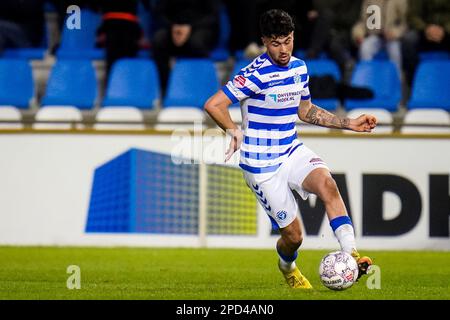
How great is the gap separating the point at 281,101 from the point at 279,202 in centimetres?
86

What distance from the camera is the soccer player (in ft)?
32.2

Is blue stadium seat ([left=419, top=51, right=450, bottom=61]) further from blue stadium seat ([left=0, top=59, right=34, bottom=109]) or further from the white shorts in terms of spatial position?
the white shorts

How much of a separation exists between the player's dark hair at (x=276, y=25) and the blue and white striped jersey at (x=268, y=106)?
1.07 feet

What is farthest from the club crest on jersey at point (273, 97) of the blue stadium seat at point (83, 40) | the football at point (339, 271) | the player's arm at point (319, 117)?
the blue stadium seat at point (83, 40)

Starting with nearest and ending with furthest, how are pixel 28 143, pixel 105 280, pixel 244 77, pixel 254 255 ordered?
pixel 244 77, pixel 105 280, pixel 254 255, pixel 28 143

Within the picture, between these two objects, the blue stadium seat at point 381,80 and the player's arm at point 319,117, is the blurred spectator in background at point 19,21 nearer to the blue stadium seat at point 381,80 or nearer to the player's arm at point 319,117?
the blue stadium seat at point 381,80

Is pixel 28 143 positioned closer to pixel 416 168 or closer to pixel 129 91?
pixel 129 91

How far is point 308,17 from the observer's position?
1838cm

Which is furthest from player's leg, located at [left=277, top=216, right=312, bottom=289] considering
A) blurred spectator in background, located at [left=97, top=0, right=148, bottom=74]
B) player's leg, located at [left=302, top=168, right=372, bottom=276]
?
blurred spectator in background, located at [left=97, top=0, right=148, bottom=74]

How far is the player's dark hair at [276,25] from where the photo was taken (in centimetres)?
966

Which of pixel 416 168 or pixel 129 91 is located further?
pixel 129 91

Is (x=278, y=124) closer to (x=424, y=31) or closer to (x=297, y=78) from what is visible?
(x=297, y=78)

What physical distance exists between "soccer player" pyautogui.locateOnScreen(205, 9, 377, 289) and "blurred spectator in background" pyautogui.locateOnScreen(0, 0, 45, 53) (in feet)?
32.6
